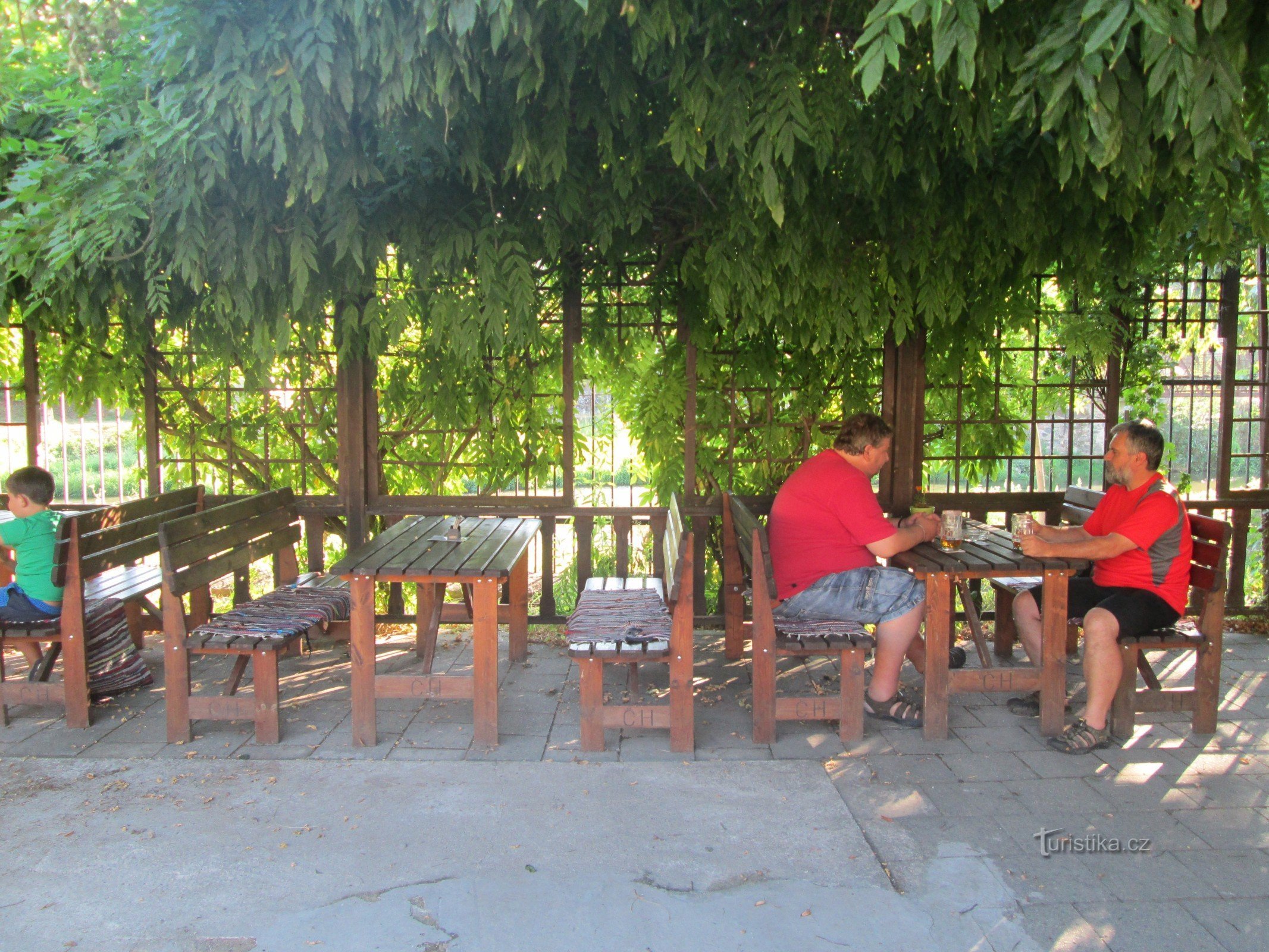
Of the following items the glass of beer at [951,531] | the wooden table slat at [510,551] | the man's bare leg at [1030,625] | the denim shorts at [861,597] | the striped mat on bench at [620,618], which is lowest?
the man's bare leg at [1030,625]

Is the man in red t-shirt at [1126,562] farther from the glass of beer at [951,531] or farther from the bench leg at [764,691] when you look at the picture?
the bench leg at [764,691]

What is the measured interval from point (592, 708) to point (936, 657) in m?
1.62

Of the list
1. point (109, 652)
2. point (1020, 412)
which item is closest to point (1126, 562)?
point (1020, 412)

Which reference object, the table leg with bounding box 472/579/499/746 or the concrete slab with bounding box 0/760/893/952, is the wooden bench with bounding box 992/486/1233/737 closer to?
the concrete slab with bounding box 0/760/893/952

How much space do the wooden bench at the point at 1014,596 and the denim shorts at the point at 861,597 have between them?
1177 mm

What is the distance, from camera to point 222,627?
438 cm

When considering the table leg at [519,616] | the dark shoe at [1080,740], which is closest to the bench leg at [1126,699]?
the dark shoe at [1080,740]

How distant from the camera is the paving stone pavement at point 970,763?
120 inches

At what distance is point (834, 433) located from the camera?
20.1 ft

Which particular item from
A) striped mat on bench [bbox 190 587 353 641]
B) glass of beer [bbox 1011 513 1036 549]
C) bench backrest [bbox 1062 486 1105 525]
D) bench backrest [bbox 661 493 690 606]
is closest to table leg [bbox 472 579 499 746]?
striped mat on bench [bbox 190 587 353 641]

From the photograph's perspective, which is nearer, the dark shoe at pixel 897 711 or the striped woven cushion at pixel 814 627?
the striped woven cushion at pixel 814 627

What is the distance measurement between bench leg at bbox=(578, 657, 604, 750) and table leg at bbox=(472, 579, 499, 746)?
0.42m

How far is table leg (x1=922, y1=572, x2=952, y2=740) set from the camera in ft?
14.4

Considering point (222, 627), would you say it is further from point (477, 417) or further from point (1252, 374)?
point (1252, 374)
